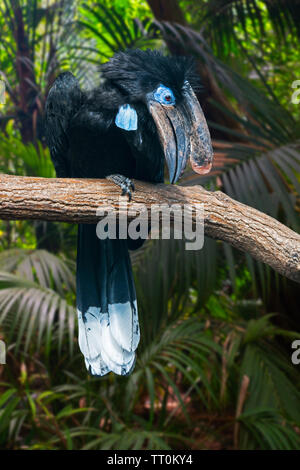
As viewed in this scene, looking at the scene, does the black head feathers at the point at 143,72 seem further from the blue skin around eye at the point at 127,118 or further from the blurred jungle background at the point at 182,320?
the blurred jungle background at the point at 182,320

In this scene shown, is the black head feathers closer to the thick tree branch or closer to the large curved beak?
the large curved beak

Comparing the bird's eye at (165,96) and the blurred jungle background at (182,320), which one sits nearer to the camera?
the bird's eye at (165,96)

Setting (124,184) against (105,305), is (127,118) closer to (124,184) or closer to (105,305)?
(124,184)

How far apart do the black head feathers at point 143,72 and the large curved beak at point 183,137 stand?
0.19ft

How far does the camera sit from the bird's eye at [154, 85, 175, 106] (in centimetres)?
126

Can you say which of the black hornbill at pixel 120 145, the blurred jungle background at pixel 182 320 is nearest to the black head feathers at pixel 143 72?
the black hornbill at pixel 120 145

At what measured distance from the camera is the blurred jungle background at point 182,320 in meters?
2.31

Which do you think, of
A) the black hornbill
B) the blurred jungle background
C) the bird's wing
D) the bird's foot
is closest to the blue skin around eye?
the black hornbill

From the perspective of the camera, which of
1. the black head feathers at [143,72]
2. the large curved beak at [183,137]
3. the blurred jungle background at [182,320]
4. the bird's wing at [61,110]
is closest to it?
the large curved beak at [183,137]

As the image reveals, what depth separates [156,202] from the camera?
1.37 metres

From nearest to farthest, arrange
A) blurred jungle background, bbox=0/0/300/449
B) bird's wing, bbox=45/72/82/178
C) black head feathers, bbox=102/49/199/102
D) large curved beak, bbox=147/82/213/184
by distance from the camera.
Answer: large curved beak, bbox=147/82/213/184
black head feathers, bbox=102/49/199/102
bird's wing, bbox=45/72/82/178
blurred jungle background, bbox=0/0/300/449

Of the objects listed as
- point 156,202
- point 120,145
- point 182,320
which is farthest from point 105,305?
point 182,320

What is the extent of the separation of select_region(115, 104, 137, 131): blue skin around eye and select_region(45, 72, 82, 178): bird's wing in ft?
0.90
